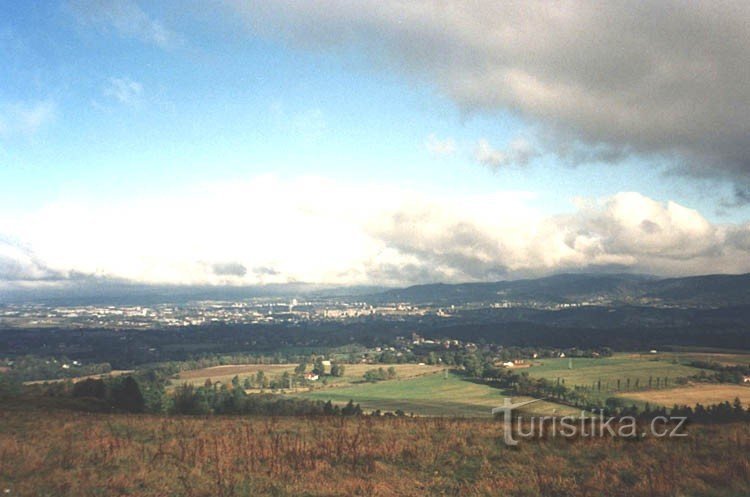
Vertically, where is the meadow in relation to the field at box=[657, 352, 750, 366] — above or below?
below

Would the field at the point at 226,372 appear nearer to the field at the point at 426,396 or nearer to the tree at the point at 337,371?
the tree at the point at 337,371

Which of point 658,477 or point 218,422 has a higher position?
point 658,477

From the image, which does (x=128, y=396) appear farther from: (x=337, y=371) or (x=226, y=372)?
(x=226, y=372)

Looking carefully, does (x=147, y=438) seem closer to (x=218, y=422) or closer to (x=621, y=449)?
(x=218, y=422)

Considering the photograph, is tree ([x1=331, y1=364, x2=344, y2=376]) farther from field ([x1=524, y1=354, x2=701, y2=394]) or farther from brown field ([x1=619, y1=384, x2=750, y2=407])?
brown field ([x1=619, y1=384, x2=750, y2=407])

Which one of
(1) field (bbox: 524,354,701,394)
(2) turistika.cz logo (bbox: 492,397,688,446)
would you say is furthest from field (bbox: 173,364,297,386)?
(2) turistika.cz logo (bbox: 492,397,688,446)

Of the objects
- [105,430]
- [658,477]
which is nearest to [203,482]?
[105,430]

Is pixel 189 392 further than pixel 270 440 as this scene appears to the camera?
Yes
